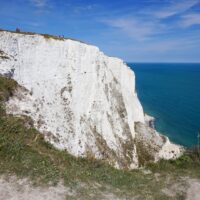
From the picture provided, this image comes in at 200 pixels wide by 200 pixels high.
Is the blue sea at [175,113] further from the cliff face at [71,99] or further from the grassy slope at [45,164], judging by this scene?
the grassy slope at [45,164]

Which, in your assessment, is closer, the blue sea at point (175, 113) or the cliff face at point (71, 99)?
the cliff face at point (71, 99)

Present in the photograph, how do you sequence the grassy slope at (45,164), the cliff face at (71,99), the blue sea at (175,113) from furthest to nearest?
1. the blue sea at (175,113)
2. the cliff face at (71,99)
3. the grassy slope at (45,164)

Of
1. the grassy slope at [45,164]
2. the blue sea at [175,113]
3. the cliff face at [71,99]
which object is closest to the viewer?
the grassy slope at [45,164]

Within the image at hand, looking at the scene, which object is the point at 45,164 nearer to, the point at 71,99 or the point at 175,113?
the point at 71,99

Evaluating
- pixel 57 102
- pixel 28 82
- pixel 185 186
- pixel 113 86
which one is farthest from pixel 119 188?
pixel 113 86

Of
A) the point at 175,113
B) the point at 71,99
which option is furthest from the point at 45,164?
the point at 175,113

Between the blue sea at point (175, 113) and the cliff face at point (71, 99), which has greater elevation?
the cliff face at point (71, 99)

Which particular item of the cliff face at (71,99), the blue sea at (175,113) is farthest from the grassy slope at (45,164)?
the blue sea at (175,113)
